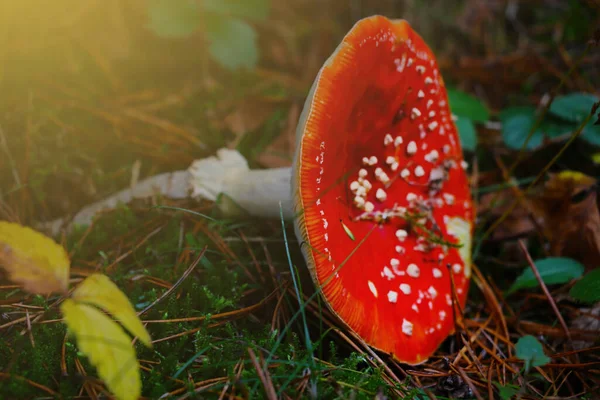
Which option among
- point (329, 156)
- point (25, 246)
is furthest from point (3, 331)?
point (329, 156)

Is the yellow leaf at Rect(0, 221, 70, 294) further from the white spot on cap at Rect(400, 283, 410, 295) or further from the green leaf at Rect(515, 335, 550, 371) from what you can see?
the green leaf at Rect(515, 335, 550, 371)

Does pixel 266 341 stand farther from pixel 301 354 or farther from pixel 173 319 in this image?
pixel 173 319

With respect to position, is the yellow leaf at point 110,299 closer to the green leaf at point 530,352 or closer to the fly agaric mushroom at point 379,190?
the fly agaric mushroom at point 379,190

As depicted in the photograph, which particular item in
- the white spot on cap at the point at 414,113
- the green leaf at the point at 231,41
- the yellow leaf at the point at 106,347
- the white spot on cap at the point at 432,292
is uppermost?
the green leaf at the point at 231,41

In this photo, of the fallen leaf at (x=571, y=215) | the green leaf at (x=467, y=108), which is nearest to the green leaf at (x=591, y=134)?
the fallen leaf at (x=571, y=215)

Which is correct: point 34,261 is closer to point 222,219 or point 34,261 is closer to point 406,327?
point 222,219

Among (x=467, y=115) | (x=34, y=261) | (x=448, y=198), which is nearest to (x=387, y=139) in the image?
(x=448, y=198)
